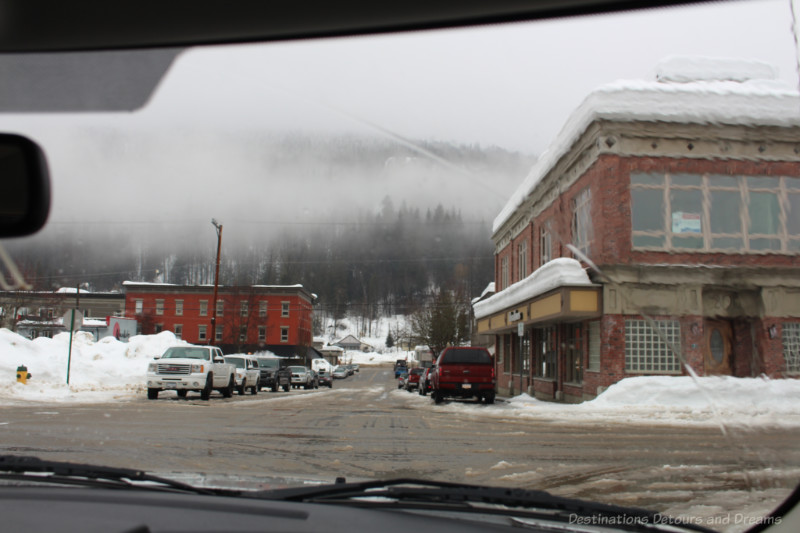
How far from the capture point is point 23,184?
3.33 metres

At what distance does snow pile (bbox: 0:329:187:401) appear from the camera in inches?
777

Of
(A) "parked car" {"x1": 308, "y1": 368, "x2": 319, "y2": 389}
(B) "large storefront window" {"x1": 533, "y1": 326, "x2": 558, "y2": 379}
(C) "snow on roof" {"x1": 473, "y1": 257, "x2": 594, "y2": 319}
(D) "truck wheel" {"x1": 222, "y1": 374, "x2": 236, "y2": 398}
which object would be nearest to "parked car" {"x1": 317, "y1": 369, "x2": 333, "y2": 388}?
(A) "parked car" {"x1": 308, "y1": 368, "x2": 319, "y2": 389}

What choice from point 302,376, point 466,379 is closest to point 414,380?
point 302,376

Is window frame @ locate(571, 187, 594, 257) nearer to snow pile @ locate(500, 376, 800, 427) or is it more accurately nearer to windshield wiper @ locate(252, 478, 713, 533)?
snow pile @ locate(500, 376, 800, 427)

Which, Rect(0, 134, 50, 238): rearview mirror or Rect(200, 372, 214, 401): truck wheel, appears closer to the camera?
Rect(0, 134, 50, 238): rearview mirror

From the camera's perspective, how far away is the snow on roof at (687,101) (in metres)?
3.53

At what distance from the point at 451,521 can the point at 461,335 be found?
45.2 metres

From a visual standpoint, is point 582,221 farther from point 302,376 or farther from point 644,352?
point 302,376

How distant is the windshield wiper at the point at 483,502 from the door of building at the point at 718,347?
900 mm

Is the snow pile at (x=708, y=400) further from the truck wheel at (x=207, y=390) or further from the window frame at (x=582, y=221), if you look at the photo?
the truck wheel at (x=207, y=390)

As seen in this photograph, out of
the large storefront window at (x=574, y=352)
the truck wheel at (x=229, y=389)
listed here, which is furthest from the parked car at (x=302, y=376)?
the large storefront window at (x=574, y=352)

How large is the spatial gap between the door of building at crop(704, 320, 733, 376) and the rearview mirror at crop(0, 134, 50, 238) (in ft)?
11.5

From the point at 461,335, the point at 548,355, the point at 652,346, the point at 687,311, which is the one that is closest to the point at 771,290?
the point at 687,311

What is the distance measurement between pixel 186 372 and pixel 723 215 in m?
19.2
